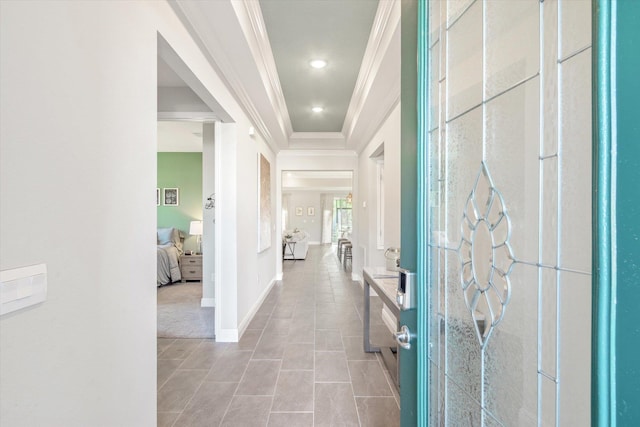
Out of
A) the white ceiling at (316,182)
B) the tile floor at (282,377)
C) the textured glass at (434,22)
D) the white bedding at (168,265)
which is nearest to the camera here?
the textured glass at (434,22)

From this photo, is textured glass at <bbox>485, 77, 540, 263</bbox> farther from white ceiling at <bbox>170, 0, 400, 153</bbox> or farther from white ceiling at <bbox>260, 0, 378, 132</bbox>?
white ceiling at <bbox>260, 0, 378, 132</bbox>

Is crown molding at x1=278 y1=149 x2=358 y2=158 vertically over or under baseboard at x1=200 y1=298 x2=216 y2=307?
over

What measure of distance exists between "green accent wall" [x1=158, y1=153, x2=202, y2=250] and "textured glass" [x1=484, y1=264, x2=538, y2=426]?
23.1ft

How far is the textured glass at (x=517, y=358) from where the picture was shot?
0.57 m

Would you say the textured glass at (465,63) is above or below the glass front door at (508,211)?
above

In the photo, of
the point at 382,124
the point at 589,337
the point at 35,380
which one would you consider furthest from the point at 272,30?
the point at 589,337

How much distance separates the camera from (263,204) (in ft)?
15.1

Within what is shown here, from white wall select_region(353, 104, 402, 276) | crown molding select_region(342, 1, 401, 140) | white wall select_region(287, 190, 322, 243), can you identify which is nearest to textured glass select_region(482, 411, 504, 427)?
crown molding select_region(342, 1, 401, 140)

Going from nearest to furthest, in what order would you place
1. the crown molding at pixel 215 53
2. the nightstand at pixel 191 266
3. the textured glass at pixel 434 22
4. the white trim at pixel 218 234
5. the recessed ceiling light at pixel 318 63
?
the textured glass at pixel 434 22 < the crown molding at pixel 215 53 < the white trim at pixel 218 234 < the recessed ceiling light at pixel 318 63 < the nightstand at pixel 191 266

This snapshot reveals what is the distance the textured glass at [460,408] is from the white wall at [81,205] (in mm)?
1169

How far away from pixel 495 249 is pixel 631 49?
0.41m

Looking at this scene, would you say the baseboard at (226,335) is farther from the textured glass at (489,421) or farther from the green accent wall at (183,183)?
the green accent wall at (183,183)

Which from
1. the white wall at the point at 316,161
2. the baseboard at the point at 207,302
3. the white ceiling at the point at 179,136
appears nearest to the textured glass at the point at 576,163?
the baseboard at the point at 207,302

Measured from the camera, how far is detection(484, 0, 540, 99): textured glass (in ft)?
1.86
